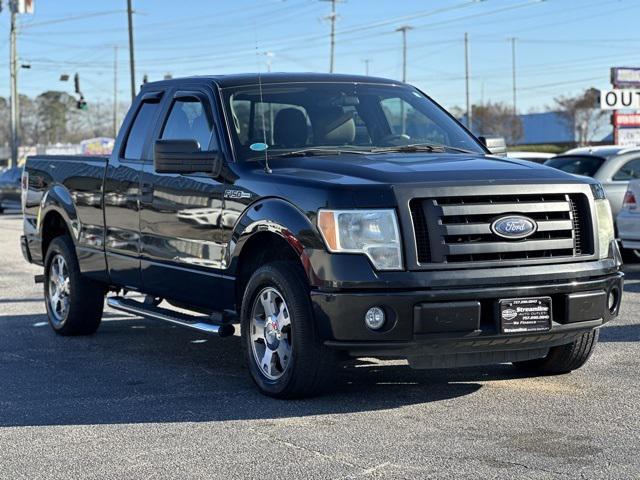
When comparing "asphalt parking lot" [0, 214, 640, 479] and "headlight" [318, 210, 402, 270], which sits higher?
"headlight" [318, 210, 402, 270]

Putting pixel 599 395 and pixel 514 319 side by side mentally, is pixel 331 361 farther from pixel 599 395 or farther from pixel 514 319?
pixel 599 395

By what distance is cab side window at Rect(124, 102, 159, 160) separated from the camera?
28.8 feet

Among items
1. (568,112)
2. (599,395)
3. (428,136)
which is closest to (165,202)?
(428,136)

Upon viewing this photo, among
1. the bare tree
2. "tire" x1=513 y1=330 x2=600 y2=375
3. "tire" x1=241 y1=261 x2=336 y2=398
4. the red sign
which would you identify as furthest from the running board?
the bare tree

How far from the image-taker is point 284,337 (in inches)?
268

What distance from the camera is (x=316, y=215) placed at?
6.43 m

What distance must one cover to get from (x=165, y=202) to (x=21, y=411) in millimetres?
1944

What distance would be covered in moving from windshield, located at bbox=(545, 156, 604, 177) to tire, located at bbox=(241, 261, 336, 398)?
32.1 ft

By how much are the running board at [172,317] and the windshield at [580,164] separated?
28.7 feet

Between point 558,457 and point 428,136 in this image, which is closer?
point 558,457

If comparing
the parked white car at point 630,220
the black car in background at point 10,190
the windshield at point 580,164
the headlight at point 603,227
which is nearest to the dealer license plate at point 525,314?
the headlight at point 603,227

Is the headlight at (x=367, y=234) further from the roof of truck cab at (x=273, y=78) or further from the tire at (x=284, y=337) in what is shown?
the roof of truck cab at (x=273, y=78)

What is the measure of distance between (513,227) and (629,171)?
33.4 ft

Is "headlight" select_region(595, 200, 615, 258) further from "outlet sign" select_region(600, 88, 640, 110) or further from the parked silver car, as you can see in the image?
"outlet sign" select_region(600, 88, 640, 110)
